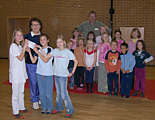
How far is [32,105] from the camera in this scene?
14.0 feet

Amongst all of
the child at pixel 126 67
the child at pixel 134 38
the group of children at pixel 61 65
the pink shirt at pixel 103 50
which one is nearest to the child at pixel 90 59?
the group of children at pixel 61 65

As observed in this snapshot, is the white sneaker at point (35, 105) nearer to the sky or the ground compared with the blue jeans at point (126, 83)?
nearer to the ground

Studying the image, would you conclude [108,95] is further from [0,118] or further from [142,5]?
[142,5]

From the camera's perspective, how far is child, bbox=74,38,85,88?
17.1 feet

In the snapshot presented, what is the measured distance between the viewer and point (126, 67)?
4.68 m

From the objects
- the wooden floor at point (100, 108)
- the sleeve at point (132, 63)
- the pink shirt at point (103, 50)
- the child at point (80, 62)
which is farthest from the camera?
the child at point (80, 62)

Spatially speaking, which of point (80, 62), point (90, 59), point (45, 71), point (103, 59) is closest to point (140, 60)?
point (103, 59)

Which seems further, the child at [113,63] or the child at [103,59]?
the child at [103,59]

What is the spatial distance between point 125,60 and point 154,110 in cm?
125

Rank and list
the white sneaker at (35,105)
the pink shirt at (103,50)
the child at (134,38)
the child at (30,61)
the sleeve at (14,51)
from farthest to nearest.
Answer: the child at (134,38) → the pink shirt at (103,50) → the white sneaker at (35,105) → the child at (30,61) → the sleeve at (14,51)

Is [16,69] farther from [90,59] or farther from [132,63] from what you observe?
[132,63]

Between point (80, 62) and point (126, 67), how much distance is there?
118 cm

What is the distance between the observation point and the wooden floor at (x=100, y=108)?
3629 millimetres

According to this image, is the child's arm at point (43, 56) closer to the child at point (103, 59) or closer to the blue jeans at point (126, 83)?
the child at point (103, 59)
